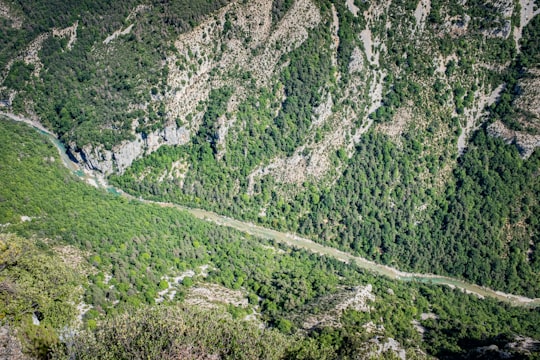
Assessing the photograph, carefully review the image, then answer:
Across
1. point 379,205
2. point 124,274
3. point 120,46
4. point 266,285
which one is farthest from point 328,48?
point 124,274

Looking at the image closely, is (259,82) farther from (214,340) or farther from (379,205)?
(214,340)

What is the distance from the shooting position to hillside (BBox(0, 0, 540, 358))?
140m

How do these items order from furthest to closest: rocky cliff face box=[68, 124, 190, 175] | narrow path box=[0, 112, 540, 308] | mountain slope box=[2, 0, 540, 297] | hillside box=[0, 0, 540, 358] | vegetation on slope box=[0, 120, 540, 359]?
rocky cliff face box=[68, 124, 190, 175] → mountain slope box=[2, 0, 540, 297] → hillside box=[0, 0, 540, 358] → narrow path box=[0, 112, 540, 308] → vegetation on slope box=[0, 120, 540, 359]

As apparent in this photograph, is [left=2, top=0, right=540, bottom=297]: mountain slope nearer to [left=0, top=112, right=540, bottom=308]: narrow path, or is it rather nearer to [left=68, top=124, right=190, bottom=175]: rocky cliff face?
[left=68, top=124, right=190, bottom=175]: rocky cliff face

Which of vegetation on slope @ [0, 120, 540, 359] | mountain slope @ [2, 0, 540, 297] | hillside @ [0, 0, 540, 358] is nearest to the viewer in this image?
vegetation on slope @ [0, 120, 540, 359]

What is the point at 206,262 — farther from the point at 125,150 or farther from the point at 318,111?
the point at 318,111

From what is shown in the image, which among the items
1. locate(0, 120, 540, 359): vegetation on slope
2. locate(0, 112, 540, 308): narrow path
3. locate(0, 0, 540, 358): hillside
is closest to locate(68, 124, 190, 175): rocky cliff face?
locate(0, 0, 540, 358): hillside

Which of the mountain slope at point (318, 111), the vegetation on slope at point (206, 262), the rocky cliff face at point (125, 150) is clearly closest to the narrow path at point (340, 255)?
the mountain slope at point (318, 111)

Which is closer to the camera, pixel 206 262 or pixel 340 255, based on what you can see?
pixel 206 262

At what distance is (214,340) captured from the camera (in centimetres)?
6544

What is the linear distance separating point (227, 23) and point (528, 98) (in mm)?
89290

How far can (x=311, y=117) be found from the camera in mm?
151875

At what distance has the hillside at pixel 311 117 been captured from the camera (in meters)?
140

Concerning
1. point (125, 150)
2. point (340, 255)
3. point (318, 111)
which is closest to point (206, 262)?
point (340, 255)
